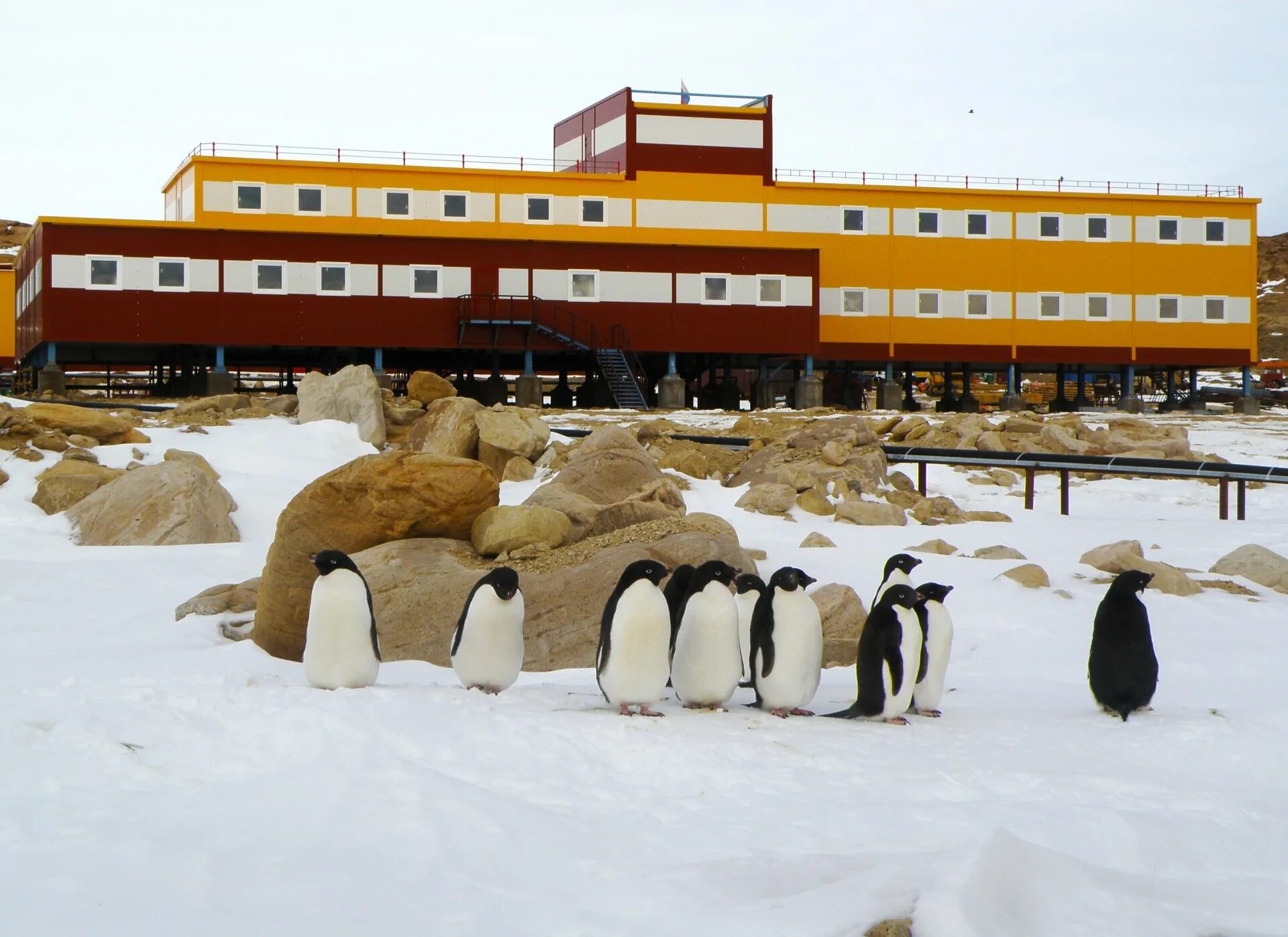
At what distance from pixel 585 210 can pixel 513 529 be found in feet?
99.8

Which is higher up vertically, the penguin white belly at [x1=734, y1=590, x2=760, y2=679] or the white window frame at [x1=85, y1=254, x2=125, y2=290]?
the white window frame at [x1=85, y1=254, x2=125, y2=290]

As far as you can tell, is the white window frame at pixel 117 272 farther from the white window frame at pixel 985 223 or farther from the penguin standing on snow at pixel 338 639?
the penguin standing on snow at pixel 338 639

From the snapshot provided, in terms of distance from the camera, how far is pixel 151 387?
43219 mm

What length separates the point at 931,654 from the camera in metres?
7.90

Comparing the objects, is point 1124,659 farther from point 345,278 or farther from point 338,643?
point 345,278

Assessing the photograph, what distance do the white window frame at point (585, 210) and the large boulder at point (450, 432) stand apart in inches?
779

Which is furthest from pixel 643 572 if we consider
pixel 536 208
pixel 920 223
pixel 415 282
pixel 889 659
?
pixel 920 223

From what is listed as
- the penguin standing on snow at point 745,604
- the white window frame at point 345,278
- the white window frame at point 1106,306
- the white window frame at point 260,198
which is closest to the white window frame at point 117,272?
the white window frame at point 260,198

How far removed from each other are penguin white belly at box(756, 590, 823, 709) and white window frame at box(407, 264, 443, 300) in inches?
1234

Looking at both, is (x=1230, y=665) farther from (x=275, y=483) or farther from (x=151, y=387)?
(x=151, y=387)

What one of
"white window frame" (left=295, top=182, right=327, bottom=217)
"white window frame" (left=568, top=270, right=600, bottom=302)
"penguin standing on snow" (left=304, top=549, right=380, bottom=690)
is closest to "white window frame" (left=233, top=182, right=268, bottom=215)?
"white window frame" (left=295, top=182, right=327, bottom=217)

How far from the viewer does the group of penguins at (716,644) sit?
728cm

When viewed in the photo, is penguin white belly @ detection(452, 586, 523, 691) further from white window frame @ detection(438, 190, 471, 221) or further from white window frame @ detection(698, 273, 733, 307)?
white window frame @ detection(438, 190, 471, 221)

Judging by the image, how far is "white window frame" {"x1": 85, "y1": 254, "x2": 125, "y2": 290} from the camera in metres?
35.5
